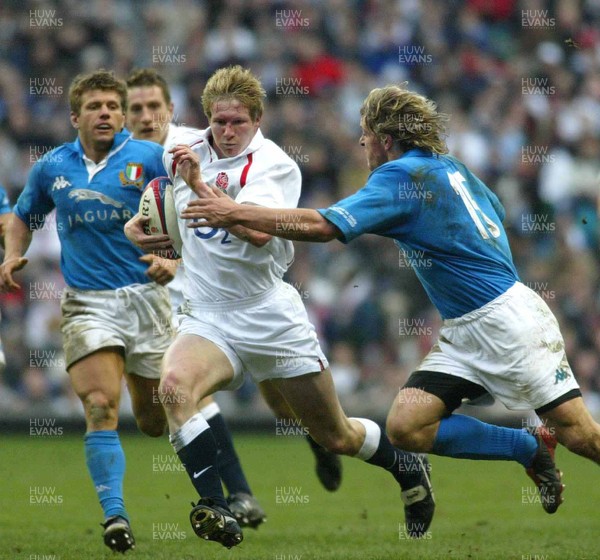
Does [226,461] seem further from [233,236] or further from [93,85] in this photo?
[93,85]

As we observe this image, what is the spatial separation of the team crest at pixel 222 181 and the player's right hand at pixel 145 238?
0.41m

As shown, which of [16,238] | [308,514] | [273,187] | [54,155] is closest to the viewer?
[273,187]

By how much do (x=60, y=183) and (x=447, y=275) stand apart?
2.73 m

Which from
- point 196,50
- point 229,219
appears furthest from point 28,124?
point 229,219

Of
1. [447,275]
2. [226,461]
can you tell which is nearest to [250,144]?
[447,275]

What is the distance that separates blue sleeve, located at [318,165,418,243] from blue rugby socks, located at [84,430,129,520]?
217 centimetres

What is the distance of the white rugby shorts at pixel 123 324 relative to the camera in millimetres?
7512

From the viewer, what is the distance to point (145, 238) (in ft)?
21.9

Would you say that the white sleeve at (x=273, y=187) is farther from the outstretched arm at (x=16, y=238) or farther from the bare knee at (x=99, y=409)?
the outstretched arm at (x=16, y=238)

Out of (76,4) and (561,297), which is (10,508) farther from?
(76,4)

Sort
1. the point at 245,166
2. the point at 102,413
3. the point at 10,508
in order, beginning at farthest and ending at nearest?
1. the point at 10,508
2. the point at 102,413
3. the point at 245,166

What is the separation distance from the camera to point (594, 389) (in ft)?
46.1

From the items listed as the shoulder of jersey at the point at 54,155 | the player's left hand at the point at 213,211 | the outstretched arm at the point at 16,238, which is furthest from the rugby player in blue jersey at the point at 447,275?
the outstretched arm at the point at 16,238

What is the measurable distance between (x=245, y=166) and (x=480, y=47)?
430 inches
